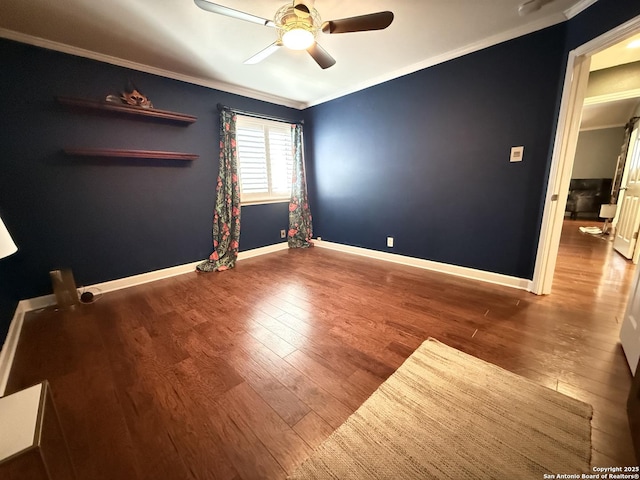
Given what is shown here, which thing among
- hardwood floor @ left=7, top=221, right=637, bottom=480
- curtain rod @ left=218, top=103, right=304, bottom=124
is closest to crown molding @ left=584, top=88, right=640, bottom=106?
hardwood floor @ left=7, top=221, right=637, bottom=480

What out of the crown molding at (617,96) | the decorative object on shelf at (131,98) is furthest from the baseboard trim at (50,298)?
the crown molding at (617,96)

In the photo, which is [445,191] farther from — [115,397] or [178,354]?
[115,397]

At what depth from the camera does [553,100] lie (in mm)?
2080

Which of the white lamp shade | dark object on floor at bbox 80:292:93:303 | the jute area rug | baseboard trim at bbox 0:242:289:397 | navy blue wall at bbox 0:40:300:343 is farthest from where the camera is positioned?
dark object on floor at bbox 80:292:93:303

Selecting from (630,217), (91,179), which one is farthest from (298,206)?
(630,217)

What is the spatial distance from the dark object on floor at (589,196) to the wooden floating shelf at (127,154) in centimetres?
884

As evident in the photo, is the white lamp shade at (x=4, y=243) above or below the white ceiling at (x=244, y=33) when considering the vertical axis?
below

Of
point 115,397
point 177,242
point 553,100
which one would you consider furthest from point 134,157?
point 553,100

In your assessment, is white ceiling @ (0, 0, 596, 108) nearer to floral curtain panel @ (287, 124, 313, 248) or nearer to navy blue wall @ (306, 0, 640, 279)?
navy blue wall @ (306, 0, 640, 279)

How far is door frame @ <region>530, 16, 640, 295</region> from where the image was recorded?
5.94 ft

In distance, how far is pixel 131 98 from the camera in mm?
2496

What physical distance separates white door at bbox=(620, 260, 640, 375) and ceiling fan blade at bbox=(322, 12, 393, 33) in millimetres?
2161

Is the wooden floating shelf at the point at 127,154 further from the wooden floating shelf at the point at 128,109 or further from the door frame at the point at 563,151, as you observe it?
the door frame at the point at 563,151

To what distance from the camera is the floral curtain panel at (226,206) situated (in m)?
3.21
